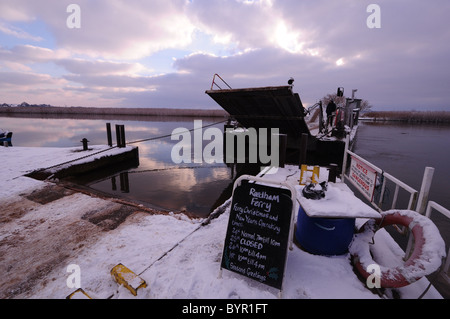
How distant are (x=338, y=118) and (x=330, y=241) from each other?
46.1ft

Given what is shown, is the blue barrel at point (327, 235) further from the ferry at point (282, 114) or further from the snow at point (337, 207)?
the ferry at point (282, 114)

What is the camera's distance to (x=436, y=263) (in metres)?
2.37

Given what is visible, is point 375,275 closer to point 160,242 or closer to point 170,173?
point 160,242

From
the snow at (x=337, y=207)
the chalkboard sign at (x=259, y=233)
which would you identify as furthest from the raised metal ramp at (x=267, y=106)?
the chalkboard sign at (x=259, y=233)

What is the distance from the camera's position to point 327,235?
3324 mm

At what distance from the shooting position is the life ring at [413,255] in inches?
95.0

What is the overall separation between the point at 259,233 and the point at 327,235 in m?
1.25

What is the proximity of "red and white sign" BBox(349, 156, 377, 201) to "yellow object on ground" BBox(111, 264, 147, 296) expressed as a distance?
4898 millimetres

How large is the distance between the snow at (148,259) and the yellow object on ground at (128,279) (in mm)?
78

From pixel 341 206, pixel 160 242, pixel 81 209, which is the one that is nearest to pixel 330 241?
pixel 341 206

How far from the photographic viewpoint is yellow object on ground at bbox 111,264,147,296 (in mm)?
2686

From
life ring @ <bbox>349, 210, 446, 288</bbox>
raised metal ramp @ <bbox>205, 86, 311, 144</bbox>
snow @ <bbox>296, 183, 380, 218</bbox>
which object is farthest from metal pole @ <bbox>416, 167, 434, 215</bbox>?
raised metal ramp @ <bbox>205, 86, 311, 144</bbox>

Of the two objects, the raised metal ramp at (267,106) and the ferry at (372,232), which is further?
the raised metal ramp at (267,106)

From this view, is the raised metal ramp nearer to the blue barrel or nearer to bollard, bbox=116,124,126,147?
bollard, bbox=116,124,126,147
